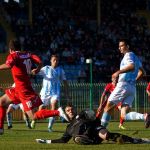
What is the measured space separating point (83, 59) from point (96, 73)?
167 cm

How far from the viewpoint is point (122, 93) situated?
17.2 meters

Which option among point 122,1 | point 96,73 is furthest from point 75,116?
point 122,1

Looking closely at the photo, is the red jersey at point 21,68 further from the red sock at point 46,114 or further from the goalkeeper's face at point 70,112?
the goalkeeper's face at point 70,112

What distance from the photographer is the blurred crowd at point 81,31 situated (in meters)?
39.7

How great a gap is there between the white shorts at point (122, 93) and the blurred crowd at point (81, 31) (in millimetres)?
19408

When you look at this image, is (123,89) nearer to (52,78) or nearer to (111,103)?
(111,103)

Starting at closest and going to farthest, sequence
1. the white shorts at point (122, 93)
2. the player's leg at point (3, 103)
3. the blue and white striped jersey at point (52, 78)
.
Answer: the player's leg at point (3, 103) < the white shorts at point (122, 93) < the blue and white striped jersey at point (52, 78)

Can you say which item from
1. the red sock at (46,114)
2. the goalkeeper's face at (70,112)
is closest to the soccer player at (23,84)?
the red sock at (46,114)

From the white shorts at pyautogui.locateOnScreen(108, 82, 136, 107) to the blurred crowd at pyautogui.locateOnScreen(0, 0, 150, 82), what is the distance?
19.4 meters

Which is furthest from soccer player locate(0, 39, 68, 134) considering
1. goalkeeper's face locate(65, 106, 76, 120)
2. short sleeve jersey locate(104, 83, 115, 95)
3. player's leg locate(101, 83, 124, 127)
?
short sleeve jersey locate(104, 83, 115, 95)

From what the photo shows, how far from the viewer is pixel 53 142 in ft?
44.6

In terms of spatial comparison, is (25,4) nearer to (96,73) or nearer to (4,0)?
(4,0)

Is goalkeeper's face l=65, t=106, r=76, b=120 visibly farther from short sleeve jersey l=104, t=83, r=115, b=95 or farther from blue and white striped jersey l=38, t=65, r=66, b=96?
short sleeve jersey l=104, t=83, r=115, b=95

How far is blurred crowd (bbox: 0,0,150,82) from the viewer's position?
39688 mm
